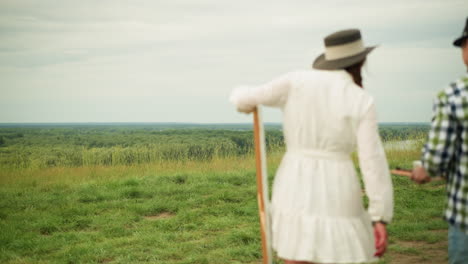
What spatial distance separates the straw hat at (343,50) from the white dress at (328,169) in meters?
0.07

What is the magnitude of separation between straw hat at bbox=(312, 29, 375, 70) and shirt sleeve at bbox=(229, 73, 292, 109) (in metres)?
0.25

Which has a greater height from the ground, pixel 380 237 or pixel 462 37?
pixel 462 37

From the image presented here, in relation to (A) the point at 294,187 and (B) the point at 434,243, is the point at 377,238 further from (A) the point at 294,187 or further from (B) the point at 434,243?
(B) the point at 434,243

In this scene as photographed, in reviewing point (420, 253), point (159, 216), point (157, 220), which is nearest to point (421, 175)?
point (420, 253)

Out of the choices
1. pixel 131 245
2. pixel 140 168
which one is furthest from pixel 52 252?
pixel 140 168

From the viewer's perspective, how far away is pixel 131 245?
640cm

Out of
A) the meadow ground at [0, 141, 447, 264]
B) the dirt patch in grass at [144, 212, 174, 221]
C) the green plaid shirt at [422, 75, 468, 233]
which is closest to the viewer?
the green plaid shirt at [422, 75, 468, 233]

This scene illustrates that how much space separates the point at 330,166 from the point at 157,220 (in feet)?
17.8

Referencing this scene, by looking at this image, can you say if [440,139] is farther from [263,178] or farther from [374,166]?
[263,178]

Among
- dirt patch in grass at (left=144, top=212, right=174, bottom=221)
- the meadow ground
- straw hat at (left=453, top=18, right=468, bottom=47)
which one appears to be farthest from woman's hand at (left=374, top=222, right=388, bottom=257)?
dirt patch in grass at (left=144, top=212, right=174, bottom=221)

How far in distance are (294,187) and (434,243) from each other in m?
4.29

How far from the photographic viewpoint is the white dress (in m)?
2.53

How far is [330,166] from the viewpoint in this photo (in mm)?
2605

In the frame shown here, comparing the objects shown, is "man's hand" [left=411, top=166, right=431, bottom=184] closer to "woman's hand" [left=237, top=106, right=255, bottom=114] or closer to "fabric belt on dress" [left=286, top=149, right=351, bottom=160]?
"fabric belt on dress" [left=286, top=149, right=351, bottom=160]
